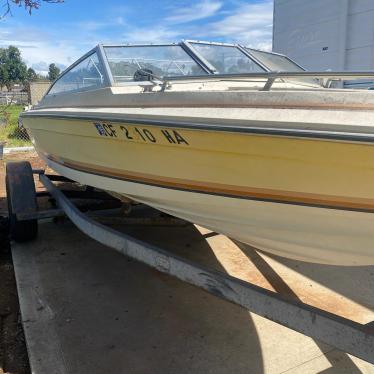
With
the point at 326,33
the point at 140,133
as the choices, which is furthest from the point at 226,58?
the point at 326,33

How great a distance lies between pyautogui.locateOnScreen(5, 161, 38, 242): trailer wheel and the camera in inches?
158

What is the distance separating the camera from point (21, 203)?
4051 millimetres

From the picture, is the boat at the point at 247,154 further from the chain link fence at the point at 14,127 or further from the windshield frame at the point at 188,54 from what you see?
the chain link fence at the point at 14,127

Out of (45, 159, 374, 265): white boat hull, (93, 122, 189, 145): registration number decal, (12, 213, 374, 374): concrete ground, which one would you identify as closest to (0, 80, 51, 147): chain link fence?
(12, 213, 374, 374): concrete ground

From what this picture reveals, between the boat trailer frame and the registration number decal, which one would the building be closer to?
the registration number decal

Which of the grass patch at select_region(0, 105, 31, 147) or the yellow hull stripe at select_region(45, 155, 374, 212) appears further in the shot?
the grass patch at select_region(0, 105, 31, 147)

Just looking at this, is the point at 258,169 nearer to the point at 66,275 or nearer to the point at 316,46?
the point at 66,275

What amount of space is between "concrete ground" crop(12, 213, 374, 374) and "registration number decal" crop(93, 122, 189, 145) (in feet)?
4.13

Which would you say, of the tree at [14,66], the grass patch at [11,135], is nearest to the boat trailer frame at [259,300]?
the grass patch at [11,135]

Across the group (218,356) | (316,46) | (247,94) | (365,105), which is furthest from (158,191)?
(316,46)

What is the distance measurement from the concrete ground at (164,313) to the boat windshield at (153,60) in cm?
160

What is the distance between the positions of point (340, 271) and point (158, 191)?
1948 millimetres

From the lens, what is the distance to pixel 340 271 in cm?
377

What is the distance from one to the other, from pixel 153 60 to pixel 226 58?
591 millimetres
